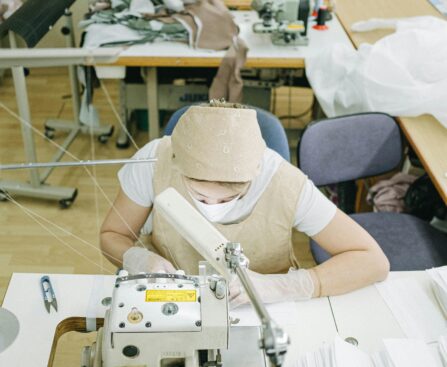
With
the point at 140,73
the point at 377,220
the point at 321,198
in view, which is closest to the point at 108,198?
the point at 140,73

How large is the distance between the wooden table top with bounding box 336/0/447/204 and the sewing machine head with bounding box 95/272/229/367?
1223mm

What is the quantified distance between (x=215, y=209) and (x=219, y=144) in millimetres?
231

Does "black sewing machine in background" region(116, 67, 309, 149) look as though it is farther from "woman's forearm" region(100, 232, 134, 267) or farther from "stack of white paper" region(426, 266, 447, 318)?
"stack of white paper" region(426, 266, 447, 318)

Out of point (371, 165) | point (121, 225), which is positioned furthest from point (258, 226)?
point (371, 165)

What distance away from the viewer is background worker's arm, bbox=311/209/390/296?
153cm

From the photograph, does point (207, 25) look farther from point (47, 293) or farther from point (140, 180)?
point (47, 293)

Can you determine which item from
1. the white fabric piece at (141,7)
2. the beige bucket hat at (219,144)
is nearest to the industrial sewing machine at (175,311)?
the beige bucket hat at (219,144)

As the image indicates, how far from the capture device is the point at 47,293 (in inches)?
57.7

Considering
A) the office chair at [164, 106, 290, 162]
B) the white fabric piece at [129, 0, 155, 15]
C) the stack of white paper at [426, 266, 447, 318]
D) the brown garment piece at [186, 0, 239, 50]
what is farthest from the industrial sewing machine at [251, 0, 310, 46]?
the stack of white paper at [426, 266, 447, 318]

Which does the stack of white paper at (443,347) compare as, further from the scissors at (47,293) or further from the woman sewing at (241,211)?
the scissors at (47,293)

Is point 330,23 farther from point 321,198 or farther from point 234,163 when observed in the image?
point 234,163

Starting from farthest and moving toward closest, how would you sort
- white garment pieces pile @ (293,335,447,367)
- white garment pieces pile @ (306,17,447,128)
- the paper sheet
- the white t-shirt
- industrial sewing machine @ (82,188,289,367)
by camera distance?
white garment pieces pile @ (306,17,447,128)
the white t-shirt
the paper sheet
white garment pieces pile @ (293,335,447,367)
industrial sewing machine @ (82,188,289,367)

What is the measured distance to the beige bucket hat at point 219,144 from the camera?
4.38 feet

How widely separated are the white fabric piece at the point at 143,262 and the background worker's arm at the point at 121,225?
0.08m
